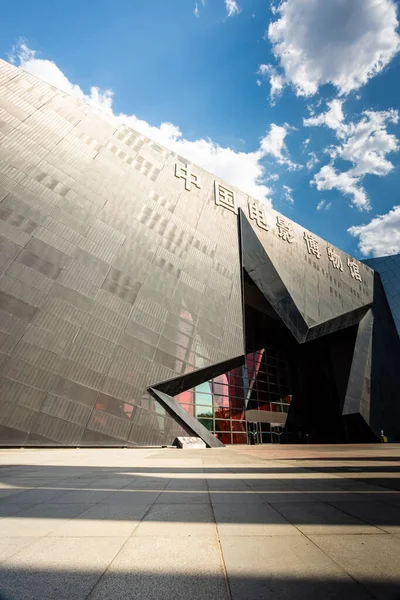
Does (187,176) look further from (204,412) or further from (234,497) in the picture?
(234,497)

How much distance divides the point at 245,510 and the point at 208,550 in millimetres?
1500

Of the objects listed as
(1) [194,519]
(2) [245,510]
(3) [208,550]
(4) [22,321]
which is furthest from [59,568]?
(4) [22,321]

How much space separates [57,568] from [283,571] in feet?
5.28

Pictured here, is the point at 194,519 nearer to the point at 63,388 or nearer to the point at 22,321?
the point at 63,388

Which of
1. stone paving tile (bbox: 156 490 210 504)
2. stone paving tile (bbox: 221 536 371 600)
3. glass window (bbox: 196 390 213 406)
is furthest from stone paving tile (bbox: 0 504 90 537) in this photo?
glass window (bbox: 196 390 213 406)

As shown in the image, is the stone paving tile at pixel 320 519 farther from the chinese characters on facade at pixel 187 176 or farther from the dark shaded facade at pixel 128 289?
the chinese characters on facade at pixel 187 176

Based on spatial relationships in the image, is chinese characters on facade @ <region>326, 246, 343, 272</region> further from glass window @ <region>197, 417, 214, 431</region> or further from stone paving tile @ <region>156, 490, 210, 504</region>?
stone paving tile @ <region>156, 490, 210, 504</region>

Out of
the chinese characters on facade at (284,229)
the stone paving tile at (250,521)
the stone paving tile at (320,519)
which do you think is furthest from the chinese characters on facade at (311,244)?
the stone paving tile at (250,521)

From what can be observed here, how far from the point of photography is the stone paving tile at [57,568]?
178 centimetres

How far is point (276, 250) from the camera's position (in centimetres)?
2808

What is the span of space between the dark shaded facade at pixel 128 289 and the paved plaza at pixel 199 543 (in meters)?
10.3

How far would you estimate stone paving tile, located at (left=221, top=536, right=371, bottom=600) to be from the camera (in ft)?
5.75

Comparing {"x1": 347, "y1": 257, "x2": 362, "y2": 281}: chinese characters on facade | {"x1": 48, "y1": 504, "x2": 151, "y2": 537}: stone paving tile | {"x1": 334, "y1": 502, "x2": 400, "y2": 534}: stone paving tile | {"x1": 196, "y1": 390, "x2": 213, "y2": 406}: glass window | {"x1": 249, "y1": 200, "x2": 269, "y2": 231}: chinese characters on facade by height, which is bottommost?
{"x1": 48, "y1": 504, "x2": 151, "y2": 537}: stone paving tile

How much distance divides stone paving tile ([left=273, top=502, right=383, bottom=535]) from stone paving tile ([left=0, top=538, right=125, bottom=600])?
190cm
